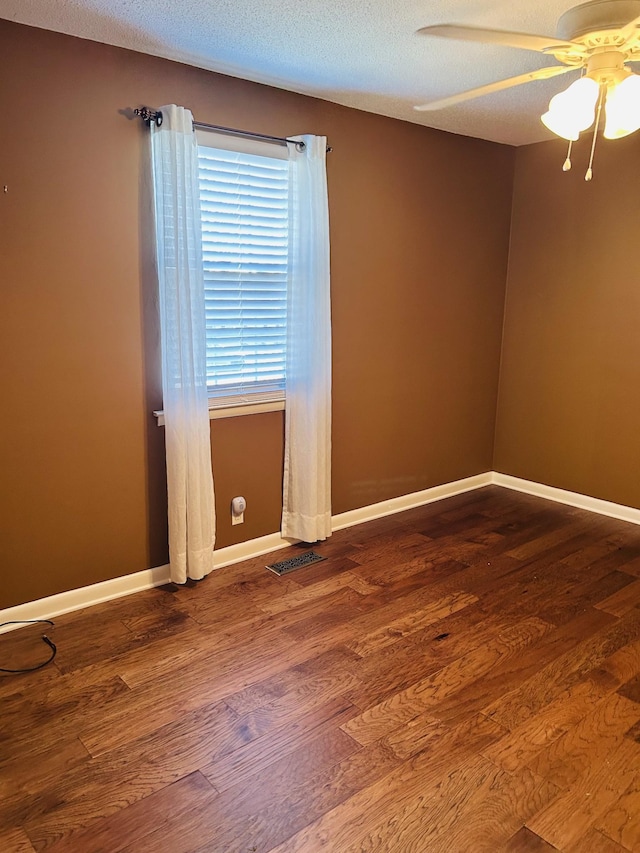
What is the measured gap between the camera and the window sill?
10.5 feet

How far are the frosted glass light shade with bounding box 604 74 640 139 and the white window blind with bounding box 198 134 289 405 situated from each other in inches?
66.0

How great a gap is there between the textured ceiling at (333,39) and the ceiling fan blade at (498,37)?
17.9 inches

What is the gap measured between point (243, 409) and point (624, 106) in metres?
2.14

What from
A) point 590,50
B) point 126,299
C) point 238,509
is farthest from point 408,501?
point 590,50

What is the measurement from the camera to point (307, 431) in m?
3.45

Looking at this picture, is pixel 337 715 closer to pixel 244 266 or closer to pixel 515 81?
pixel 244 266

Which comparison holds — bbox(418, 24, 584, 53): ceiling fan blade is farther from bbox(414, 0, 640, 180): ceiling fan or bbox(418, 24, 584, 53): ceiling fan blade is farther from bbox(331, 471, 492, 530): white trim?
bbox(331, 471, 492, 530): white trim

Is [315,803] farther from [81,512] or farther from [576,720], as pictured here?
[81,512]

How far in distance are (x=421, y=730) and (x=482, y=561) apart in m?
1.49

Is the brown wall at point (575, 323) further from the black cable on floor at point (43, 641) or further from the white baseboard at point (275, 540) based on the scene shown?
the black cable on floor at point (43, 641)

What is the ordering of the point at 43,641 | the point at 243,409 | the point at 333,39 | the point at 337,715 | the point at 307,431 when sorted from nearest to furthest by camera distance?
the point at 337,715
the point at 333,39
the point at 43,641
the point at 243,409
the point at 307,431

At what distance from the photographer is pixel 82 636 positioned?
2.68m

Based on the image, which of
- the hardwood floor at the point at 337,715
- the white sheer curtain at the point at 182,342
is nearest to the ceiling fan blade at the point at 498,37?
the white sheer curtain at the point at 182,342

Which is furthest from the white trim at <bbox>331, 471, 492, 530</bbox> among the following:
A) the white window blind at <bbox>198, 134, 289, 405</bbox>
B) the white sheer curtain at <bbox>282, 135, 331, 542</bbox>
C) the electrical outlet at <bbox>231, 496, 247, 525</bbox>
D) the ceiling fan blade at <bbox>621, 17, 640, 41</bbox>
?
the ceiling fan blade at <bbox>621, 17, 640, 41</bbox>
